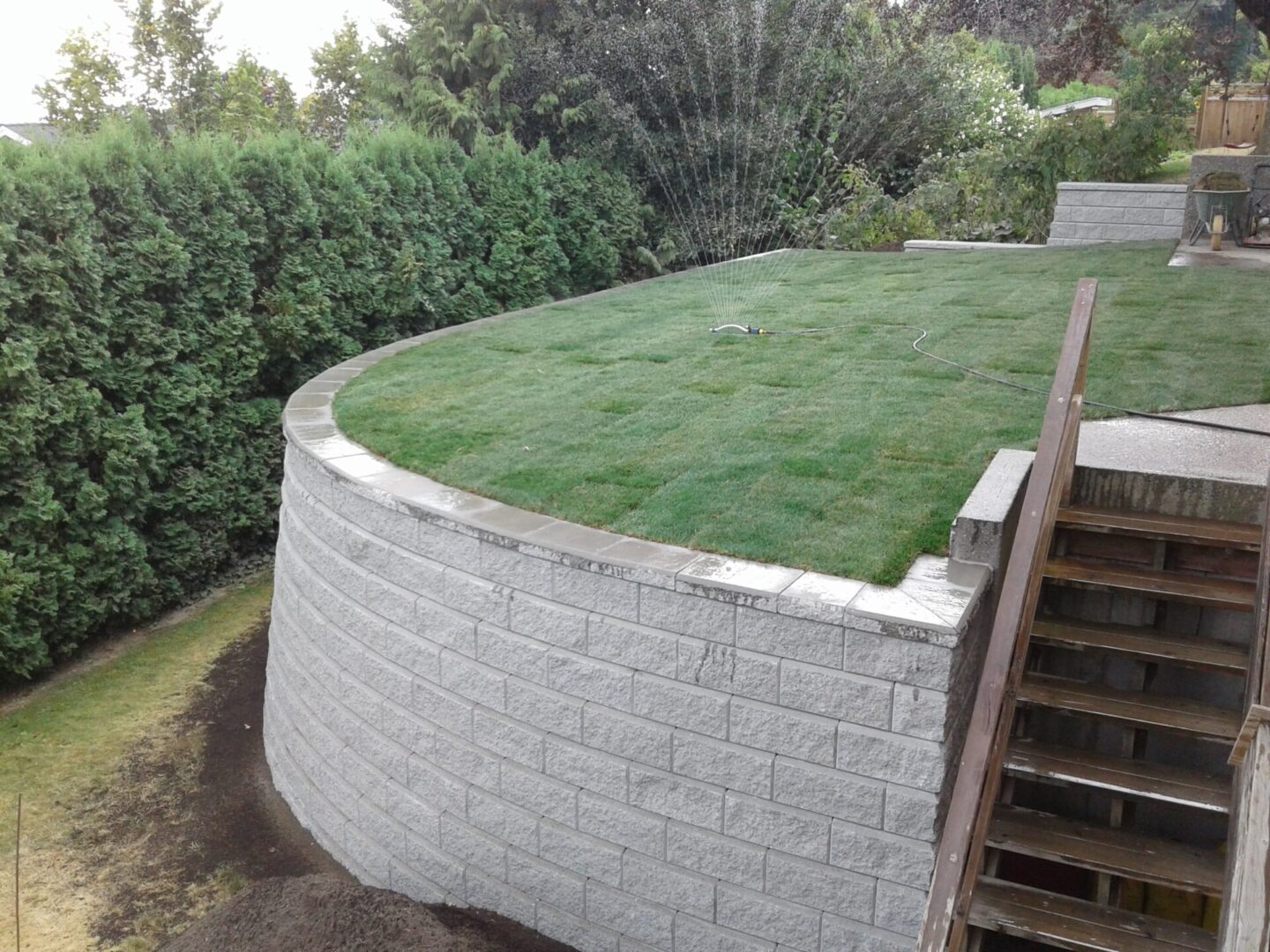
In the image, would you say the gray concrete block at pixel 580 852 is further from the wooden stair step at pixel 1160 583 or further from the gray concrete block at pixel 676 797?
the wooden stair step at pixel 1160 583

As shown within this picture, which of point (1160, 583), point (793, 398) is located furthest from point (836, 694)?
point (793, 398)

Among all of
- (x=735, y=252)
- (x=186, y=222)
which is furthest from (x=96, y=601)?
(x=735, y=252)

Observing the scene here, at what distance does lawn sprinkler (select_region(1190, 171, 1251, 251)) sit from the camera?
33.2ft

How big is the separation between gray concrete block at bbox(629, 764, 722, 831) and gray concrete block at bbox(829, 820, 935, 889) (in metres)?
0.44

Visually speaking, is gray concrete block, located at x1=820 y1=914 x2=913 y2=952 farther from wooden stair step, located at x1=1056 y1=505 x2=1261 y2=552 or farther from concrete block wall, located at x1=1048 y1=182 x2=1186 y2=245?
concrete block wall, located at x1=1048 y1=182 x2=1186 y2=245

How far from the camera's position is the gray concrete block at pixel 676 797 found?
3.69m

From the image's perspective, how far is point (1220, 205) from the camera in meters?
10.3

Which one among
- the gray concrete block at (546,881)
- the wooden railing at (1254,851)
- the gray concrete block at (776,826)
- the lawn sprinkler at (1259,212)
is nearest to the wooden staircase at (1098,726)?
the gray concrete block at (776,826)

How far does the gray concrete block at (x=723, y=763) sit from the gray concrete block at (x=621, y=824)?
265 millimetres

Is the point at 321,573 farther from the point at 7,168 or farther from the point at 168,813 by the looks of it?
the point at 7,168

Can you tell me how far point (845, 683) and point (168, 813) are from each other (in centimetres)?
384

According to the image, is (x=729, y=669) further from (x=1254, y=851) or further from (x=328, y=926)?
(x=1254, y=851)

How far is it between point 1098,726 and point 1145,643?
1.11ft

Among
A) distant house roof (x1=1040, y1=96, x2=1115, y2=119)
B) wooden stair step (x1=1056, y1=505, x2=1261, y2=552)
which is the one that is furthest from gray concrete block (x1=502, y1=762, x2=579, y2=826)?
distant house roof (x1=1040, y1=96, x2=1115, y2=119)
